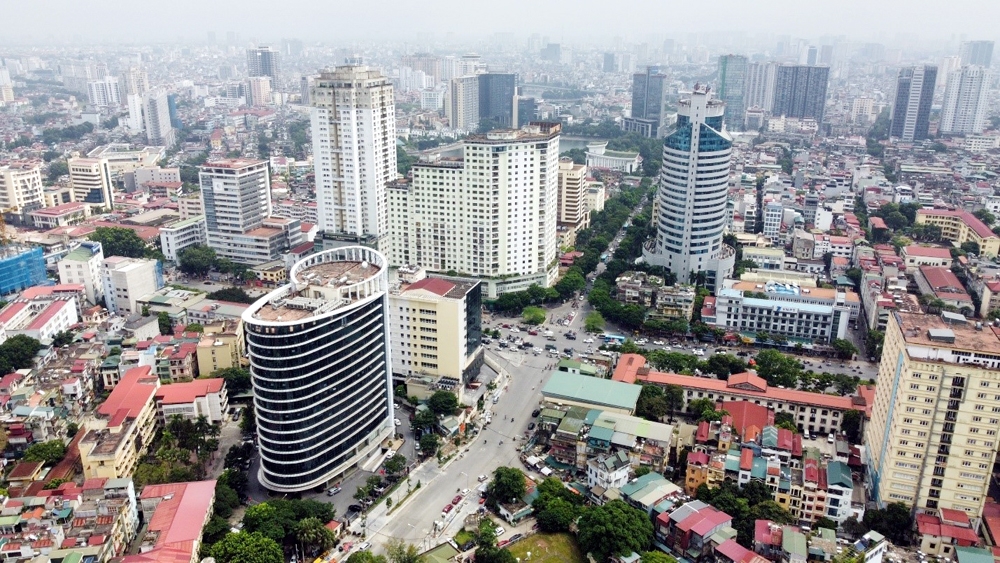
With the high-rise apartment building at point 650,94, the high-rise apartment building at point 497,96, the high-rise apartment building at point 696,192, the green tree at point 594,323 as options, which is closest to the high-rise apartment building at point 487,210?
the green tree at point 594,323

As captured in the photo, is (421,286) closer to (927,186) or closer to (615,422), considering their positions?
(615,422)

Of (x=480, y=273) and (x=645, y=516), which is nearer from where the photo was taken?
(x=645, y=516)

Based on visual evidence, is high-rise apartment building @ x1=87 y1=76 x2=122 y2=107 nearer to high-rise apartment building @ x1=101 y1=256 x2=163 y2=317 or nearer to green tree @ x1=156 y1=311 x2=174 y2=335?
high-rise apartment building @ x1=101 y1=256 x2=163 y2=317

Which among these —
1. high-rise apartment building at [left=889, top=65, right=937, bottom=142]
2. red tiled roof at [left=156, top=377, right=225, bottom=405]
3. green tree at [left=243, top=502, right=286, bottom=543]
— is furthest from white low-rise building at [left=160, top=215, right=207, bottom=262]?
high-rise apartment building at [left=889, top=65, right=937, bottom=142]

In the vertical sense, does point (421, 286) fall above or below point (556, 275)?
above

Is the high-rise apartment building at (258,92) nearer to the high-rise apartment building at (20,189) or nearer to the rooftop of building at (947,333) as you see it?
the high-rise apartment building at (20,189)

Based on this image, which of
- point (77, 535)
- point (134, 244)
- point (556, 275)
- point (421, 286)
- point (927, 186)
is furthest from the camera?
point (927, 186)

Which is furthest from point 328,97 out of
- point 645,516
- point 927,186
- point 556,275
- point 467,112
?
point 467,112

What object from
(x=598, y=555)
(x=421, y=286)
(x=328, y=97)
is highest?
(x=328, y=97)
